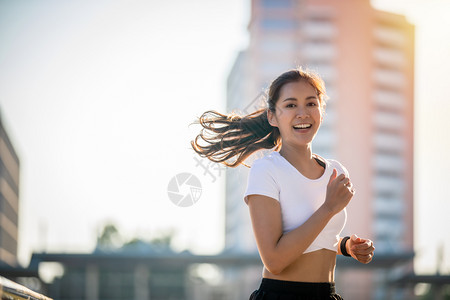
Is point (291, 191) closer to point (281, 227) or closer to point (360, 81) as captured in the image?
point (281, 227)

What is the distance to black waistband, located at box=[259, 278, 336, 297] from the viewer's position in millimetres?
2314

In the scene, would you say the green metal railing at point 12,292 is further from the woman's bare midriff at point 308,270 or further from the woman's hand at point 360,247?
the woman's hand at point 360,247

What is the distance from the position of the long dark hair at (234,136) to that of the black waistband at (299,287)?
72cm

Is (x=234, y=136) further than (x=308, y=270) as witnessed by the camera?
Yes

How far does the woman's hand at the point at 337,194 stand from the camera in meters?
2.24

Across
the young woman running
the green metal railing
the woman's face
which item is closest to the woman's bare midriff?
the young woman running

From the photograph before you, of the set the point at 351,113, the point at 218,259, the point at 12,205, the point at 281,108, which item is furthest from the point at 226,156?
the point at 12,205

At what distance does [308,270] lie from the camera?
7.68 ft

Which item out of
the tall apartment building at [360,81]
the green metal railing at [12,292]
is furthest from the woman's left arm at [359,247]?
the tall apartment building at [360,81]

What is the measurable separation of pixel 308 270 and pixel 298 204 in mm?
241

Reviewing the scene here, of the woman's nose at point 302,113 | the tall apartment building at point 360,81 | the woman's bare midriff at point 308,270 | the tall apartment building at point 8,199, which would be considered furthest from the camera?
the tall apartment building at point 8,199

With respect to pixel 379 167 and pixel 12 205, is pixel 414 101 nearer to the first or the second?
pixel 379 167

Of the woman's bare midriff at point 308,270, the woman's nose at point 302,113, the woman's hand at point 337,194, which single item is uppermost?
the woman's nose at point 302,113

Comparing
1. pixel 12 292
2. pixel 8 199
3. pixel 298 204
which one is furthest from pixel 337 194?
pixel 8 199
